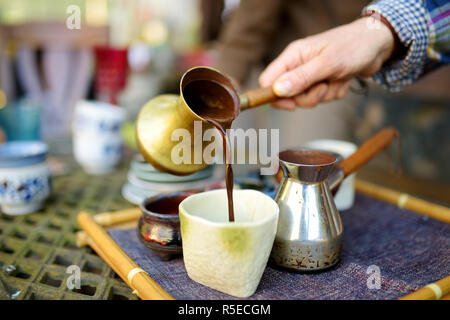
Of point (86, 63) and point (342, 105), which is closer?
point (86, 63)

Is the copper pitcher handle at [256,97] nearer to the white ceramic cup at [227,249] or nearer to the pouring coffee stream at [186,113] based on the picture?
the pouring coffee stream at [186,113]

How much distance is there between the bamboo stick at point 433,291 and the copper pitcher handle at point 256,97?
516 millimetres

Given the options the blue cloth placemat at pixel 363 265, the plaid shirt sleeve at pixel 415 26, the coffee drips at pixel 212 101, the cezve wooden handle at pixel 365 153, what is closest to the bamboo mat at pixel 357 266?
the blue cloth placemat at pixel 363 265

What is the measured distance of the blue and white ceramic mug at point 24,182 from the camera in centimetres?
107

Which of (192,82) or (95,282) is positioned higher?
(192,82)

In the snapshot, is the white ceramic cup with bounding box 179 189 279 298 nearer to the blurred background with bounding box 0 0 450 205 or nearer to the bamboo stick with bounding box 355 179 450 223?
the bamboo stick with bounding box 355 179 450 223

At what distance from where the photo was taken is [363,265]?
2.62 feet

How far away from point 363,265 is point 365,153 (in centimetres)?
33

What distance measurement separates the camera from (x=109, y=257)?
81 centimetres

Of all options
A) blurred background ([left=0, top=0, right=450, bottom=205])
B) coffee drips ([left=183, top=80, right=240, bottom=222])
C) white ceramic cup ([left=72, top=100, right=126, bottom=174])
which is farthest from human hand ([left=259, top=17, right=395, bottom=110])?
white ceramic cup ([left=72, top=100, right=126, bottom=174])

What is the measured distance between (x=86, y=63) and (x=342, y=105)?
157 cm

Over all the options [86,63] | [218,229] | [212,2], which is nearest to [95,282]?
[218,229]

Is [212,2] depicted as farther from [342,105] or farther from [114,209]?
[114,209]

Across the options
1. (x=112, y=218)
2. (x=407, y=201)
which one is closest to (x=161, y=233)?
(x=112, y=218)
